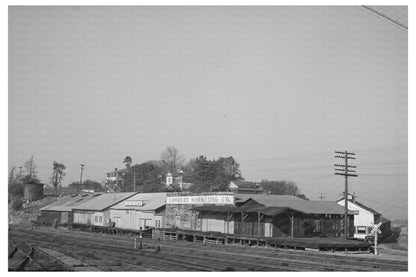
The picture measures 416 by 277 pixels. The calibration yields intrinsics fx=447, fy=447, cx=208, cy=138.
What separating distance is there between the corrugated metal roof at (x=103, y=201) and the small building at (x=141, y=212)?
68.1 inches

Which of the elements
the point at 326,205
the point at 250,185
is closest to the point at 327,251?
the point at 326,205

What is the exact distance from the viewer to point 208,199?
44.3 m

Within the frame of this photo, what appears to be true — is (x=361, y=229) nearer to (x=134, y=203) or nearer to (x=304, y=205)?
(x=304, y=205)

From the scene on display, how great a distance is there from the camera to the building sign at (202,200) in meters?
42.5

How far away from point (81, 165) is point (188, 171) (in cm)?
3607

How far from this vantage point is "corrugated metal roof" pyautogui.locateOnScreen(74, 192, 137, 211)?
199 feet

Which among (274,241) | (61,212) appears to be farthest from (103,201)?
(274,241)

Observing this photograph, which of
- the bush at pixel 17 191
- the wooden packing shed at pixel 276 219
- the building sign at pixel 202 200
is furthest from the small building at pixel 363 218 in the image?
the bush at pixel 17 191

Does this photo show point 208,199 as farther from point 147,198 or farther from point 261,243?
point 147,198

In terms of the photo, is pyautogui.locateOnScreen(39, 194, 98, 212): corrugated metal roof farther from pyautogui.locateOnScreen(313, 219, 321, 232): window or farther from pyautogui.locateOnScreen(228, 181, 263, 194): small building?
pyautogui.locateOnScreen(313, 219, 321, 232): window

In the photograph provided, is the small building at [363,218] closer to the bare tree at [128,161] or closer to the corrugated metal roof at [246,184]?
the corrugated metal roof at [246,184]

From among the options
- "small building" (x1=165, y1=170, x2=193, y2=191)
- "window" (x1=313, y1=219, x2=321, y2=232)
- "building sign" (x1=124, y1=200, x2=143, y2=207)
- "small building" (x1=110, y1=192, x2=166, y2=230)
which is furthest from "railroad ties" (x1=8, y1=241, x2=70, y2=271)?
"small building" (x1=165, y1=170, x2=193, y2=191)

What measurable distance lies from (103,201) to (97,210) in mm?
4451

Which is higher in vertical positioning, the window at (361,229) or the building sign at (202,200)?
the building sign at (202,200)
